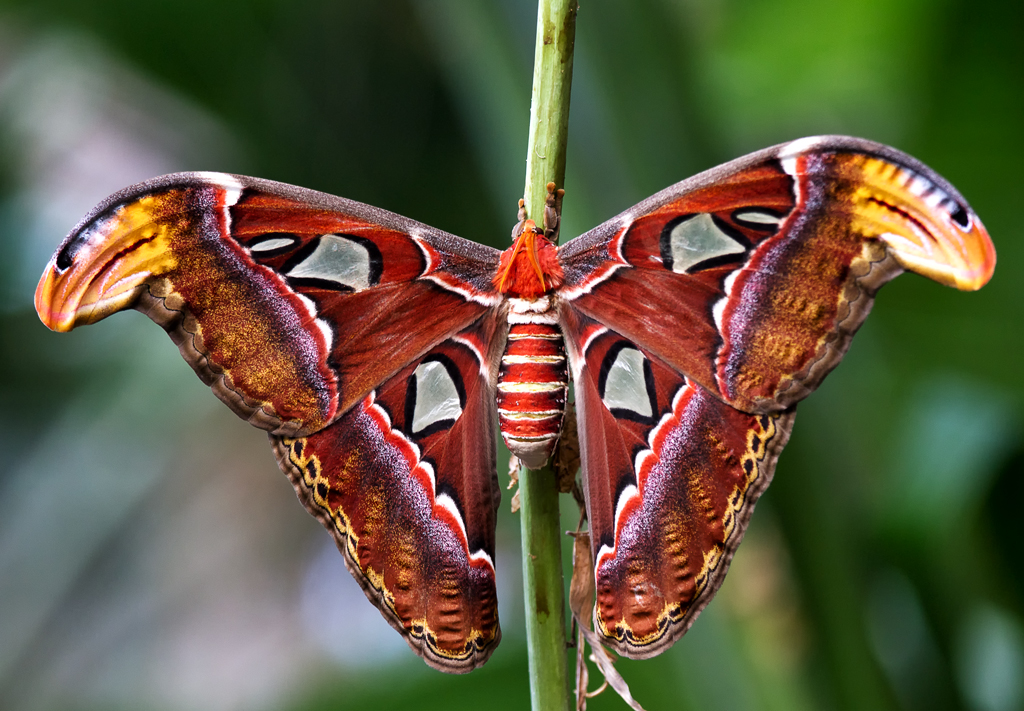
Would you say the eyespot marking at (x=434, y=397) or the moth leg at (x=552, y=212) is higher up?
the moth leg at (x=552, y=212)

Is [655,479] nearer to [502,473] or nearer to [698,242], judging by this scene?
[698,242]

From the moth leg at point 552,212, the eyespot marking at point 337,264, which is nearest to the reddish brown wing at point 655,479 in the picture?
the moth leg at point 552,212

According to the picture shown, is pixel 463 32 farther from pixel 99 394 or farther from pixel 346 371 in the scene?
pixel 99 394

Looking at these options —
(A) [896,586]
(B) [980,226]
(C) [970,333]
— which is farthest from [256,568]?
(B) [980,226]

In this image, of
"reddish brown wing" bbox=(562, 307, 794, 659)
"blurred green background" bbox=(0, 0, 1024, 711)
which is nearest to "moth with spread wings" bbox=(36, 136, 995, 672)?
"reddish brown wing" bbox=(562, 307, 794, 659)

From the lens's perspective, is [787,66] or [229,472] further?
[229,472]

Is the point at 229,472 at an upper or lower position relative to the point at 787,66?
lower

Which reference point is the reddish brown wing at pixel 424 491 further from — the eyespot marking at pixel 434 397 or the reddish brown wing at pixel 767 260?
the reddish brown wing at pixel 767 260
